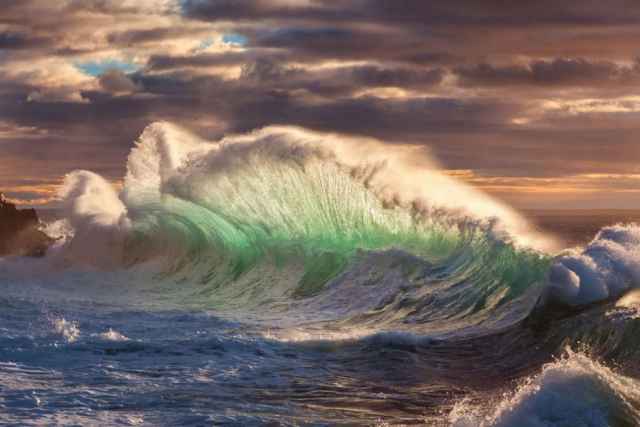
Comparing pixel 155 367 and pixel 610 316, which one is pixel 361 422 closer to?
pixel 155 367

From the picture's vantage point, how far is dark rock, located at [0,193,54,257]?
98.2ft

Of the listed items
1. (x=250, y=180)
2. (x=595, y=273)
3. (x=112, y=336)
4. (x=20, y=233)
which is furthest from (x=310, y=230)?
(x=20, y=233)

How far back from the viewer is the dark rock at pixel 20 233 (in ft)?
98.2

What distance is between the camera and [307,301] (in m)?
19.1

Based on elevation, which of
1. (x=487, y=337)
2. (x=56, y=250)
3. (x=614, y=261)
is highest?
(x=614, y=261)

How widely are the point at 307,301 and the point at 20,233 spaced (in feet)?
51.8

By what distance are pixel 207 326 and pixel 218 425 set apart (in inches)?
244

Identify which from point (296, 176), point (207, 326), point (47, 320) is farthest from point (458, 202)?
point (47, 320)

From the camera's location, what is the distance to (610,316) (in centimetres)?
1305

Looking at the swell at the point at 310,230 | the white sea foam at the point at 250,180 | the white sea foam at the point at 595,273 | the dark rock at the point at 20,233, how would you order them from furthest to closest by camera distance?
the dark rock at the point at 20,233 < the white sea foam at the point at 250,180 < the swell at the point at 310,230 < the white sea foam at the point at 595,273

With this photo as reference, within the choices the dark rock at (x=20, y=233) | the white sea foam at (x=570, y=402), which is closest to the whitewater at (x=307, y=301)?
the white sea foam at (x=570, y=402)

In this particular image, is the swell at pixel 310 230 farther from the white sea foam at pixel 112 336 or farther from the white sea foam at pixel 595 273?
the white sea foam at pixel 112 336

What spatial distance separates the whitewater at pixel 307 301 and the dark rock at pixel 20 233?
2.91 ft

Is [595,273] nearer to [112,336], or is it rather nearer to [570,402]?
[570,402]
